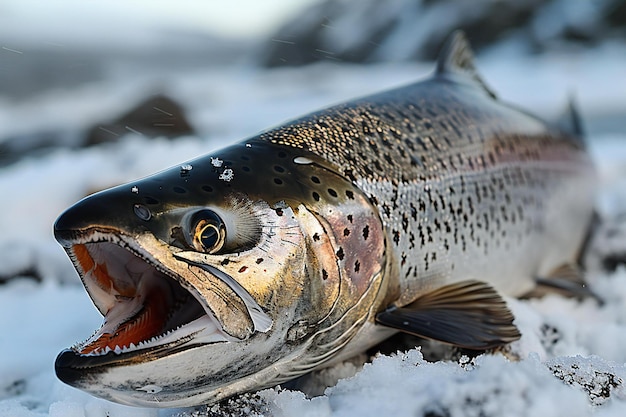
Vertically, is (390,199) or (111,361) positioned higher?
(390,199)

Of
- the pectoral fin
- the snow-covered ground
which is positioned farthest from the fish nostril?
the pectoral fin

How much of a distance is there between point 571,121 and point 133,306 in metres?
3.48

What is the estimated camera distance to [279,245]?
5.09 ft

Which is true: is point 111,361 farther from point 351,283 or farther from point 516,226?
point 516,226

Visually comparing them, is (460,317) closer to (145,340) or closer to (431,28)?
Result: (145,340)

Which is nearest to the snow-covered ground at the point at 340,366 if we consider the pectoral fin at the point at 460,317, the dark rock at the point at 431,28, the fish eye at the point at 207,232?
the pectoral fin at the point at 460,317

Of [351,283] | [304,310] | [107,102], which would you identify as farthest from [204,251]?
[107,102]

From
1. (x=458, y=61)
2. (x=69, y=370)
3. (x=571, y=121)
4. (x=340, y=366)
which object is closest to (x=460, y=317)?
(x=340, y=366)

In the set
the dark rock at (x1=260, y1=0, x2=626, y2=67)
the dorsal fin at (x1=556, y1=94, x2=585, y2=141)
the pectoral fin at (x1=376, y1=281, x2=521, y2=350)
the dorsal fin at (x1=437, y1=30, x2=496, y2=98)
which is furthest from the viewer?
the dark rock at (x1=260, y1=0, x2=626, y2=67)

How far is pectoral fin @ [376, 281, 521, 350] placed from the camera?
1.88 meters

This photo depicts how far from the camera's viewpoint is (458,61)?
3260mm

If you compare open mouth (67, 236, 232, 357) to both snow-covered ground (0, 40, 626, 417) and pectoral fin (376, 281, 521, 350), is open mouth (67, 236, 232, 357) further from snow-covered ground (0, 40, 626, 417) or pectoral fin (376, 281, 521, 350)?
pectoral fin (376, 281, 521, 350)

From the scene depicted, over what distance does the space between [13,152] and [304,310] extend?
27.0ft

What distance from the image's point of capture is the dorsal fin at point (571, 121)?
3867 millimetres
